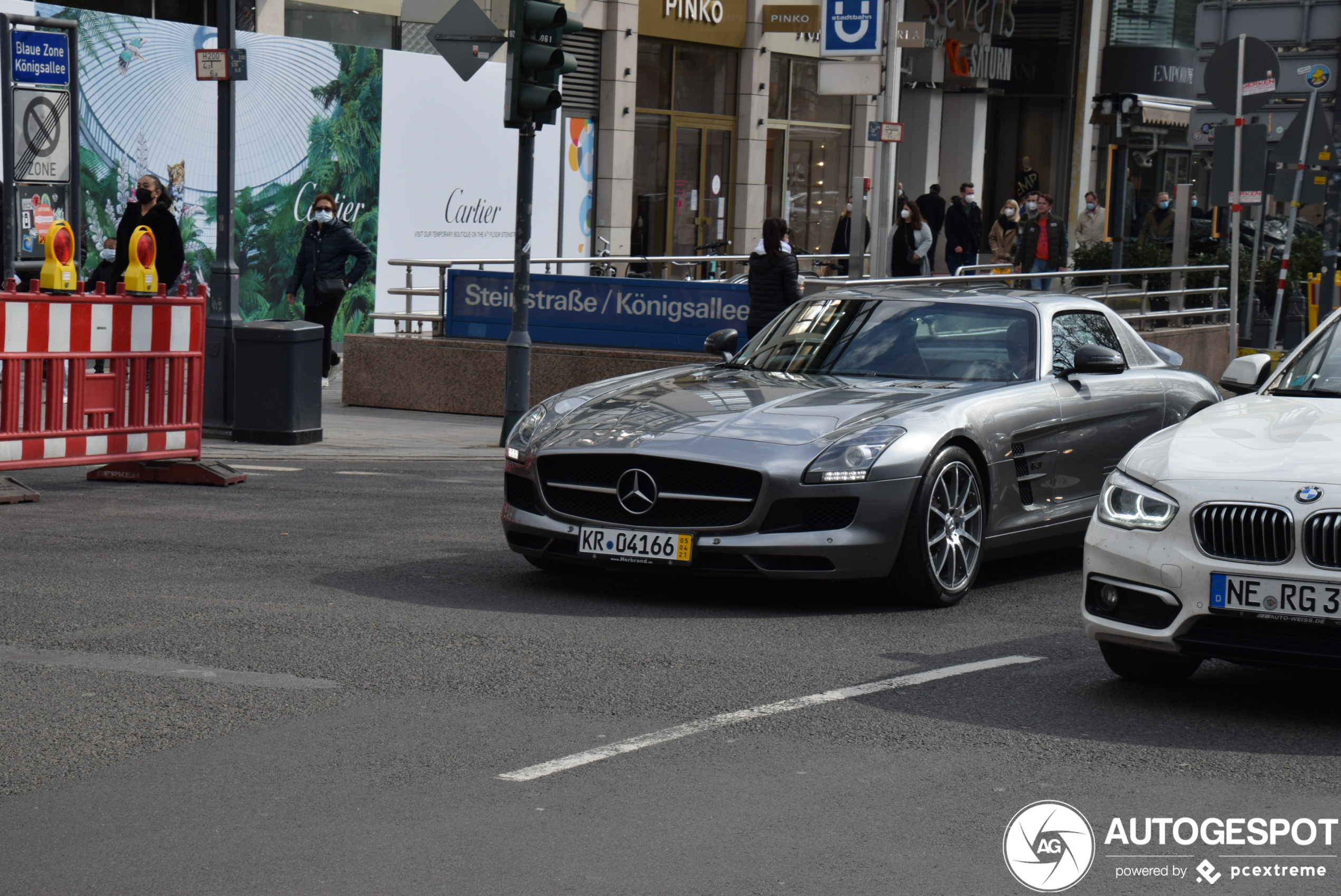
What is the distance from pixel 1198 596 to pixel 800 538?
2155 mm

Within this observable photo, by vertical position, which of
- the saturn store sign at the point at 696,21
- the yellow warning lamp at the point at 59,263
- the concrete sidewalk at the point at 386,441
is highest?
the saturn store sign at the point at 696,21

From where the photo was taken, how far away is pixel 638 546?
8.22m

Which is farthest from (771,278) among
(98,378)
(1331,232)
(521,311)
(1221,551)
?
(1221,551)

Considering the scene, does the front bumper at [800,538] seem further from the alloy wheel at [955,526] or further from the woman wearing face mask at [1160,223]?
the woman wearing face mask at [1160,223]

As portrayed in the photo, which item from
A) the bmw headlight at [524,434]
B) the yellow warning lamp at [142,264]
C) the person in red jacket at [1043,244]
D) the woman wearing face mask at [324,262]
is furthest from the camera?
the person in red jacket at [1043,244]

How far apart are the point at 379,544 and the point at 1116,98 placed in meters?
23.2

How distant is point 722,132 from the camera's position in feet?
105

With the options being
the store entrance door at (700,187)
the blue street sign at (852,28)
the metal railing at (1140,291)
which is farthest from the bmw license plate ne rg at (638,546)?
the store entrance door at (700,187)

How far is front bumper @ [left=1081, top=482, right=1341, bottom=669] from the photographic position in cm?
612

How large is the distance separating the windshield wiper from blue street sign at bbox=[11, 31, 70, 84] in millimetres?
13092

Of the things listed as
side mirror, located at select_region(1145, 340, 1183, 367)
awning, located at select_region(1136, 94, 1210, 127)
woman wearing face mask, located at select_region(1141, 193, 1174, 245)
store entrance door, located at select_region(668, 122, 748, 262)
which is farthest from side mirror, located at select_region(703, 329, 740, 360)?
awning, located at select_region(1136, 94, 1210, 127)

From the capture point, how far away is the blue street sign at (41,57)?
17312mm

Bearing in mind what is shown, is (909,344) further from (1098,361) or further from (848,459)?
(848,459)

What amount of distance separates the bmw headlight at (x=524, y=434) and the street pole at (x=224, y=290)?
6.18 m
